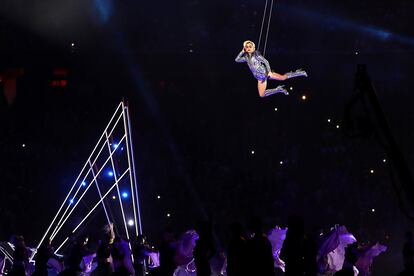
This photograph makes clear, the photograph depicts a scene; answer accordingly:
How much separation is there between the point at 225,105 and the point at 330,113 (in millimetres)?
3679

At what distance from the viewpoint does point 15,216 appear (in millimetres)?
18844

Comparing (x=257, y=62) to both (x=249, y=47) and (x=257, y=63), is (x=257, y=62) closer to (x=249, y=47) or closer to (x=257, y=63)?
(x=257, y=63)

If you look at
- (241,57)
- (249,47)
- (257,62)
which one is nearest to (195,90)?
(241,57)

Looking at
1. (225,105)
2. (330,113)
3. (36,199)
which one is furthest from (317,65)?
(36,199)

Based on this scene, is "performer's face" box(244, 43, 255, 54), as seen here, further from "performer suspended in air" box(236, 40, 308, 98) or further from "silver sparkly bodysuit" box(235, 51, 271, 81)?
"silver sparkly bodysuit" box(235, 51, 271, 81)

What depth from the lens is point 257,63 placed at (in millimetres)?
13461

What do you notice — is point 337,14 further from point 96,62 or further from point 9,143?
point 9,143

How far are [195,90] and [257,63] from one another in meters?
8.95

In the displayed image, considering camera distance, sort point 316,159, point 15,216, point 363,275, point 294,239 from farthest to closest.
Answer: point 316,159
point 15,216
point 363,275
point 294,239

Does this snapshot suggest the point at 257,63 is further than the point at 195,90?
No

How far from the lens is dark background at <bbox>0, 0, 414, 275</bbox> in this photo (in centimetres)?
2019

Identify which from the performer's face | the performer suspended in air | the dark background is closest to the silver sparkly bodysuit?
the performer suspended in air

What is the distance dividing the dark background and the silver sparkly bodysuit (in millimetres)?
6540

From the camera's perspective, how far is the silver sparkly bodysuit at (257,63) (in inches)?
527
